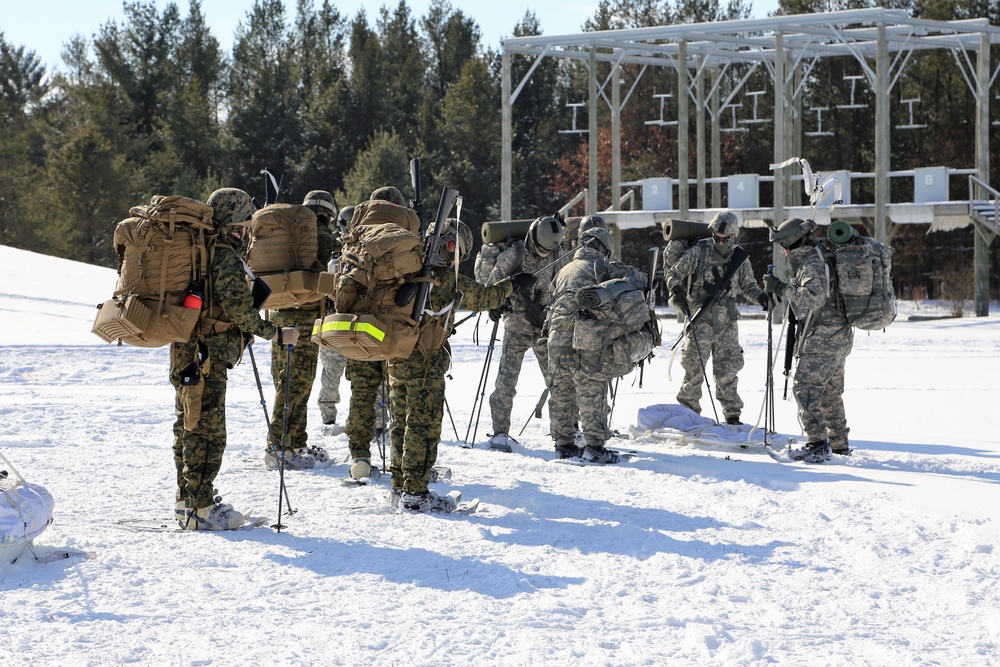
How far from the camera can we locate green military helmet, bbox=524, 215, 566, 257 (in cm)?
934

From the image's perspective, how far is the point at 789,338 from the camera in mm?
9273

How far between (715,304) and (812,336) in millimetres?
1367

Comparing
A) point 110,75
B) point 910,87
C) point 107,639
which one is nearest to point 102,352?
point 107,639

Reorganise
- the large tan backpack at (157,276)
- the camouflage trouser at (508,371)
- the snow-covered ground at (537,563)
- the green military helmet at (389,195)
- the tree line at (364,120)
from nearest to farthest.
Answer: the snow-covered ground at (537,563) → the large tan backpack at (157,276) → the green military helmet at (389,195) → the camouflage trouser at (508,371) → the tree line at (364,120)

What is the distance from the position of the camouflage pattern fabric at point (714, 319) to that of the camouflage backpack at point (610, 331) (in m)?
1.65

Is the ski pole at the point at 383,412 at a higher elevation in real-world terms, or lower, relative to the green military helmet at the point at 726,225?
lower

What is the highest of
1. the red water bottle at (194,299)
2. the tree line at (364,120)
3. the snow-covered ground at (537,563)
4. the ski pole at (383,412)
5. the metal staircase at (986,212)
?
the tree line at (364,120)

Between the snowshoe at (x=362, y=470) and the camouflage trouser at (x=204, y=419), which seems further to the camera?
the snowshoe at (x=362, y=470)

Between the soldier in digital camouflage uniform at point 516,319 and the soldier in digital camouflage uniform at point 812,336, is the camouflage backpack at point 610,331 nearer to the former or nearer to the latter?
the soldier in digital camouflage uniform at point 516,319

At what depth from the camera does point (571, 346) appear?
880 cm

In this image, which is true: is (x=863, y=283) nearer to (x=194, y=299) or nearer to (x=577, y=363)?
(x=577, y=363)

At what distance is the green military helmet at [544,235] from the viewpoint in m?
9.34

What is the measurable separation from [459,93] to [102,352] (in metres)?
27.2

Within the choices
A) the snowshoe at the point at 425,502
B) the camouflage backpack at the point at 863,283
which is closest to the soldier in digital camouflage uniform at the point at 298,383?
the snowshoe at the point at 425,502
